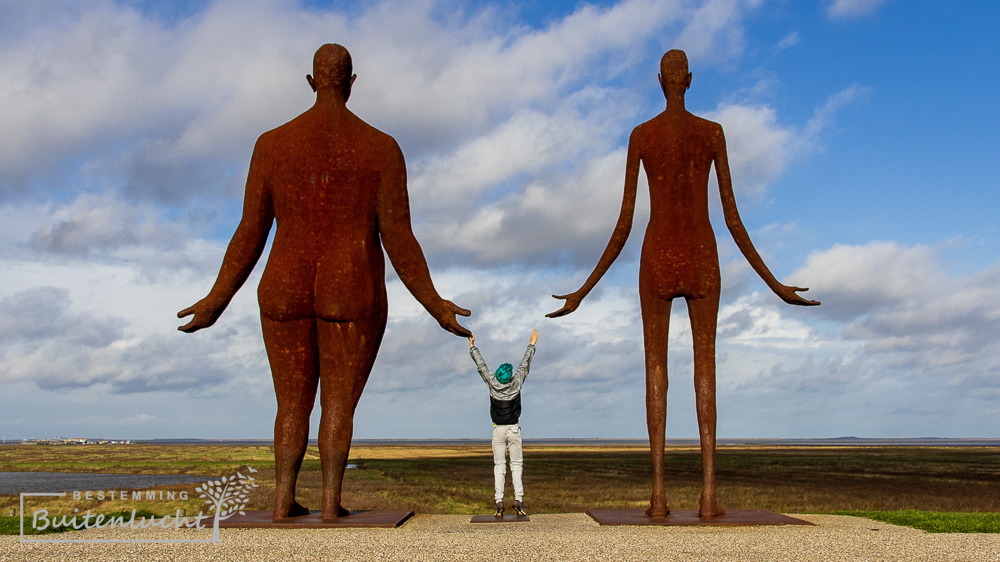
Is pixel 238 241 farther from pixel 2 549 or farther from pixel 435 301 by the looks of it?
pixel 2 549

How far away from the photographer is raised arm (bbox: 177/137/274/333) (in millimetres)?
8297

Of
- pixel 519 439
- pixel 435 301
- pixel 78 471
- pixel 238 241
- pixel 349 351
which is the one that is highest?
pixel 238 241

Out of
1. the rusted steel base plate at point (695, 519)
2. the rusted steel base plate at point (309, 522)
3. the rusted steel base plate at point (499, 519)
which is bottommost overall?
the rusted steel base plate at point (499, 519)

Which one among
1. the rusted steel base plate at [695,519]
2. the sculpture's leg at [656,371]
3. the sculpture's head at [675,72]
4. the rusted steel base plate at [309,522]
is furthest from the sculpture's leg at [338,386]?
the sculpture's head at [675,72]

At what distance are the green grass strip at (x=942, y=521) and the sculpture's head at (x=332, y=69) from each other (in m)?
8.16

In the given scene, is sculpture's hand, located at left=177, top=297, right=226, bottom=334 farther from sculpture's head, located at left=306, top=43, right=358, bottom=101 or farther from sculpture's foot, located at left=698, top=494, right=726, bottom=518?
sculpture's foot, located at left=698, top=494, right=726, bottom=518

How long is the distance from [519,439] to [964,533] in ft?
16.1

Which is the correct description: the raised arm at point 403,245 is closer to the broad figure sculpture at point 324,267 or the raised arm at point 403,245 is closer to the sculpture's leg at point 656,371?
the broad figure sculpture at point 324,267

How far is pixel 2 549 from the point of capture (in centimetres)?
669

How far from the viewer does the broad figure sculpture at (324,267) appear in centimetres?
804

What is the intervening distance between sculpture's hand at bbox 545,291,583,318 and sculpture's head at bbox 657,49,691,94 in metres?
2.74

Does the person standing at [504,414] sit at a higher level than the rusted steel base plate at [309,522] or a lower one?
higher

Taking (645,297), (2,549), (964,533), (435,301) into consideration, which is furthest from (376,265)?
(964,533)

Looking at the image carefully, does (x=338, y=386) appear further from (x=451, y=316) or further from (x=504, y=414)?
(x=504, y=414)
